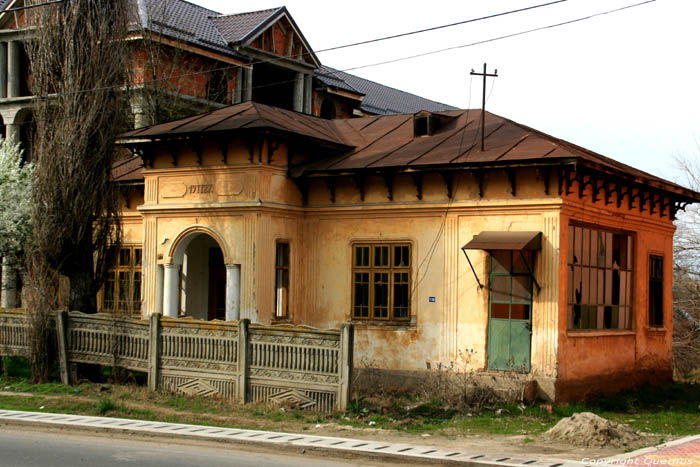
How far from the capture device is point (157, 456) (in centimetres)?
1095

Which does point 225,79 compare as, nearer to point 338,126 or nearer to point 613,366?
point 338,126

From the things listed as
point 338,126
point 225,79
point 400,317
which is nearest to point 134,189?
point 338,126

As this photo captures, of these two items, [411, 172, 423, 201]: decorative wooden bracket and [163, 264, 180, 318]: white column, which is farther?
[163, 264, 180, 318]: white column

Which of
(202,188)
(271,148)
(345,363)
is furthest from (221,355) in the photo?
(271,148)

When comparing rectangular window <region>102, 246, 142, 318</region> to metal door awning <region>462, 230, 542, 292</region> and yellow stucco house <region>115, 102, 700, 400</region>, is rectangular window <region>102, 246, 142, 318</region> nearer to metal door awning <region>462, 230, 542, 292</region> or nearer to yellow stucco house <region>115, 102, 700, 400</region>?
yellow stucco house <region>115, 102, 700, 400</region>

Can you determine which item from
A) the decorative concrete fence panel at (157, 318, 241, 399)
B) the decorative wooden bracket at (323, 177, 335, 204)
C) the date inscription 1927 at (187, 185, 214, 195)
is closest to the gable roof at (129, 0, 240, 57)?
the date inscription 1927 at (187, 185, 214, 195)

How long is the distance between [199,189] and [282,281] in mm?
2735

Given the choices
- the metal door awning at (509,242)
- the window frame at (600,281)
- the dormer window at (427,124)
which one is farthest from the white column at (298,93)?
the metal door awning at (509,242)

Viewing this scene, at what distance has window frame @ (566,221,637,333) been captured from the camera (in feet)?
57.6

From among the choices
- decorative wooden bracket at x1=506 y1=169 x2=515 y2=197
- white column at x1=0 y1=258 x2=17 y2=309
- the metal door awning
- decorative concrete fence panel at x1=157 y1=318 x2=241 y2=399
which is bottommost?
decorative concrete fence panel at x1=157 y1=318 x2=241 y2=399

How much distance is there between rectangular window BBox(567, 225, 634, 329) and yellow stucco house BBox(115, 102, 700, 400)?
6 cm

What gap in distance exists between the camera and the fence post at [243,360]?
1566cm

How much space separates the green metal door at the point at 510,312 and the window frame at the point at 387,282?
75.0 inches

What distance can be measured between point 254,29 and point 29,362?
2166 cm
